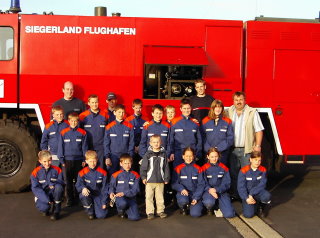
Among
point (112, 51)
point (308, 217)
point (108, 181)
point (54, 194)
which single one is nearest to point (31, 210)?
point (54, 194)

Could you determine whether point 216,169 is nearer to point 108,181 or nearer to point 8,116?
point 108,181

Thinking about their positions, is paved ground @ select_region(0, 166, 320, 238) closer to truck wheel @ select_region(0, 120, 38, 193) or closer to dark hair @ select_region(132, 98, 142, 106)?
truck wheel @ select_region(0, 120, 38, 193)

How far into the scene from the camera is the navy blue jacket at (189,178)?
247 inches

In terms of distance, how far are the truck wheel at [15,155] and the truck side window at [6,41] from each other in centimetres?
109

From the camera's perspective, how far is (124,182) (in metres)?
6.08

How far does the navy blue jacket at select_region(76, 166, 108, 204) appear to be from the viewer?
6.13m

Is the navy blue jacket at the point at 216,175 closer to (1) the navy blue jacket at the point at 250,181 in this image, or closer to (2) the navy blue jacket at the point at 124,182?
(1) the navy blue jacket at the point at 250,181

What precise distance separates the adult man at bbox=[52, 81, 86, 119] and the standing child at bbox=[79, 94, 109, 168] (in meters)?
0.21

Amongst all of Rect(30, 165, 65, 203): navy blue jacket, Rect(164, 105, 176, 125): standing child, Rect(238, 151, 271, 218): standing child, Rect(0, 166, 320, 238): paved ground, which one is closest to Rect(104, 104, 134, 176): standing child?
Rect(164, 105, 176, 125): standing child

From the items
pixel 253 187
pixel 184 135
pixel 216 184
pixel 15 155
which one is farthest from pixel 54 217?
pixel 253 187

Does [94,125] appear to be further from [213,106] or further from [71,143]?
[213,106]

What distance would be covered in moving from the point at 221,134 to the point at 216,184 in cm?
74

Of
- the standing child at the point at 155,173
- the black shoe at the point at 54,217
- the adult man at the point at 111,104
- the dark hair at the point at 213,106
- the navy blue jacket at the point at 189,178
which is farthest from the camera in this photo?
the adult man at the point at 111,104

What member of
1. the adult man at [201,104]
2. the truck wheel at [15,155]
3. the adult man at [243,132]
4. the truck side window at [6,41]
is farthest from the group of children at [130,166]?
the truck side window at [6,41]
